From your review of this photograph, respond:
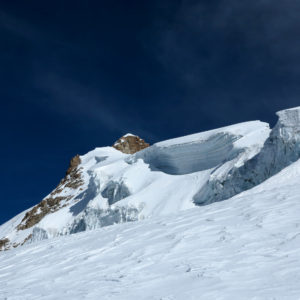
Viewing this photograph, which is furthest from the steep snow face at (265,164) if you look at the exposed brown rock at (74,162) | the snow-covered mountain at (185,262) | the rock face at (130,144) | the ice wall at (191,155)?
the exposed brown rock at (74,162)

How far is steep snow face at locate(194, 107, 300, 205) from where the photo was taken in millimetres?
15359

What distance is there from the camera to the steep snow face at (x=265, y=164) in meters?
15.4

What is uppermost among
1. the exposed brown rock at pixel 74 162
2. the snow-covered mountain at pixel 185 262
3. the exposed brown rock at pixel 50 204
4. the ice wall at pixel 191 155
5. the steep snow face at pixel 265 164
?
the exposed brown rock at pixel 74 162

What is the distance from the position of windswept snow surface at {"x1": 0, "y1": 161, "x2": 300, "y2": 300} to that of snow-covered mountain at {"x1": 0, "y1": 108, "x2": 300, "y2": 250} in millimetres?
6501

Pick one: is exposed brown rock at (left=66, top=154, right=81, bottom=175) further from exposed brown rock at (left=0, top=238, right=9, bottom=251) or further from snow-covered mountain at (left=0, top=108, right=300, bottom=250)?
snow-covered mountain at (left=0, top=108, right=300, bottom=250)

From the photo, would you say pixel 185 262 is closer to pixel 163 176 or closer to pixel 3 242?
pixel 163 176

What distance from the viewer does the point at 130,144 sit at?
5769cm

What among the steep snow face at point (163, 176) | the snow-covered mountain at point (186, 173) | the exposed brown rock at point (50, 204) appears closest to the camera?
the snow-covered mountain at point (186, 173)

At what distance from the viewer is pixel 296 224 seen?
16.4 ft

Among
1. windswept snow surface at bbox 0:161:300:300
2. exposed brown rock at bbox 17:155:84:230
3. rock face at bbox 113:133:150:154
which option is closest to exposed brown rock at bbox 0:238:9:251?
exposed brown rock at bbox 17:155:84:230

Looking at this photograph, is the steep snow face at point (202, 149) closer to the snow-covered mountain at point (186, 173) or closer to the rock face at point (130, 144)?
the snow-covered mountain at point (186, 173)

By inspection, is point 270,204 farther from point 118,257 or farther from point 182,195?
point 182,195

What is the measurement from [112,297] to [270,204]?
4.23 m

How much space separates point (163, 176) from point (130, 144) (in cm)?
3226
